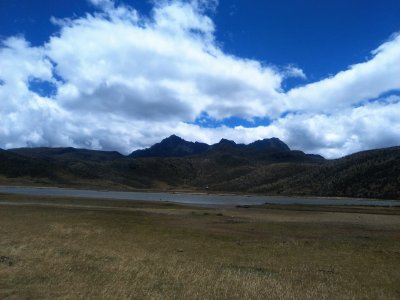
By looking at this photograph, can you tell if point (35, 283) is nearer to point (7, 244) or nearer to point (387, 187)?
point (7, 244)

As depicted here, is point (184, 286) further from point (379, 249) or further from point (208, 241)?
point (379, 249)

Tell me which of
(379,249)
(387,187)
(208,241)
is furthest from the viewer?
(387,187)

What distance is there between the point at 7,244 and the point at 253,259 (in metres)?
15.9

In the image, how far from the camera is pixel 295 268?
2409 cm

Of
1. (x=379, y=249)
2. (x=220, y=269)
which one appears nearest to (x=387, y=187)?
(x=379, y=249)


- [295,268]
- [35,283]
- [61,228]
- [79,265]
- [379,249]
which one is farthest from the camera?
[61,228]

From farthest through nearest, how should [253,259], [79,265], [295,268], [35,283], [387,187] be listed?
[387,187]
[253,259]
[295,268]
[79,265]
[35,283]

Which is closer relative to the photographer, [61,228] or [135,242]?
[135,242]

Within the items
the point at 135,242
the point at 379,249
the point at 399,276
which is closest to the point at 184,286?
the point at 399,276

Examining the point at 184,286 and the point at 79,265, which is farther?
the point at 79,265

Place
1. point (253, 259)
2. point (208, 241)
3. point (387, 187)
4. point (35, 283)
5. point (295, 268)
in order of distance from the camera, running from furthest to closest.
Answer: point (387, 187) < point (208, 241) < point (253, 259) < point (295, 268) < point (35, 283)

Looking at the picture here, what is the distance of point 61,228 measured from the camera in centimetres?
3781

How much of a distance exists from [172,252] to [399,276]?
45.2 ft

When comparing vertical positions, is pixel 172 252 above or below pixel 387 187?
below
